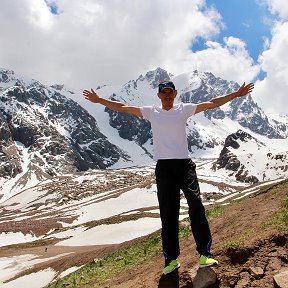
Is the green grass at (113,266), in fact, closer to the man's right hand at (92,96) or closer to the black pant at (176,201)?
the black pant at (176,201)

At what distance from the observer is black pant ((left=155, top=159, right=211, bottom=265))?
995 cm

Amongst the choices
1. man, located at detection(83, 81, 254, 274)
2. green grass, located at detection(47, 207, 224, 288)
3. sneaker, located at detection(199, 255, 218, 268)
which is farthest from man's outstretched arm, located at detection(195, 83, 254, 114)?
green grass, located at detection(47, 207, 224, 288)

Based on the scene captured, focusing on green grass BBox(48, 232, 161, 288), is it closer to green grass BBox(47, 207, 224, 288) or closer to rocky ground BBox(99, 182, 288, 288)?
green grass BBox(47, 207, 224, 288)

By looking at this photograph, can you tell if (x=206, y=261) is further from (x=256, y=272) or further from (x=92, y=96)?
(x=92, y=96)

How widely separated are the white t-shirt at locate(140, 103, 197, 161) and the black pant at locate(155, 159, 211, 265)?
19cm

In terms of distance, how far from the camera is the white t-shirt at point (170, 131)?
Result: 10289 millimetres

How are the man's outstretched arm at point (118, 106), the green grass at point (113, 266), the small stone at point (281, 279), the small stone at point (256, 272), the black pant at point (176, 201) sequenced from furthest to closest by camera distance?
the green grass at point (113, 266) < the man's outstretched arm at point (118, 106) < the black pant at point (176, 201) < the small stone at point (256, 272) < the small stone at point (281, 279)

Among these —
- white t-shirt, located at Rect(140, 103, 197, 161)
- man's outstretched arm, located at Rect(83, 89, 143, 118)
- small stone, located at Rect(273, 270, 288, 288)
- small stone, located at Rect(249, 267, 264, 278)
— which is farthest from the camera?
man's outstretched arm, located at Rect(83, 89, 143, 118)

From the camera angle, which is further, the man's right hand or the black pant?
the man's right hand

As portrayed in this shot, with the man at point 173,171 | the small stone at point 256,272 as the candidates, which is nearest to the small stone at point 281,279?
the small stone at point 256,272

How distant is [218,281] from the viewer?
9.45 meters

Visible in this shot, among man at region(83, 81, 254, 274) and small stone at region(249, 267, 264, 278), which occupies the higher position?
man at region(83, 81, 254, 274)

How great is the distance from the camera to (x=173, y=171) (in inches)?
404

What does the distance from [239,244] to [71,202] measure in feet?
522
